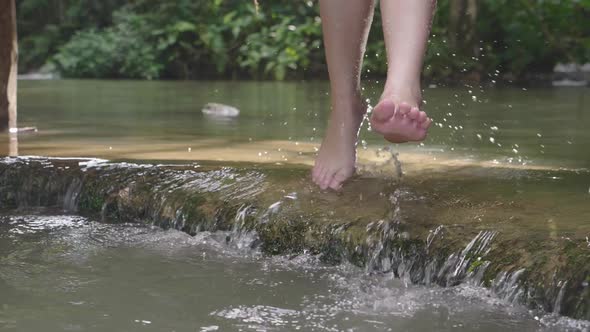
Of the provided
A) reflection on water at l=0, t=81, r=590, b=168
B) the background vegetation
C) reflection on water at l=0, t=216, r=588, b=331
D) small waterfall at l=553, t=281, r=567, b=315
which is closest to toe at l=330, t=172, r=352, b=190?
reflection on water at l=0, t=216, r=588, b=331

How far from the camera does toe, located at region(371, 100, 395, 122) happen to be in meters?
2.12

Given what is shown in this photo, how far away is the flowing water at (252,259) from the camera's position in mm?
1892

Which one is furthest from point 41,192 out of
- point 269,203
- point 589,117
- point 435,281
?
point 589,117

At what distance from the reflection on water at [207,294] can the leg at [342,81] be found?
1.35ft

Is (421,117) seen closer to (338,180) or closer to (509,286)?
(509,286)

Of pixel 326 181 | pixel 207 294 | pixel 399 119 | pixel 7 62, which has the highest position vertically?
pixel 7 62

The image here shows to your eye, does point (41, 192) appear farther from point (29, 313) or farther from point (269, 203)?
point (29, 313)

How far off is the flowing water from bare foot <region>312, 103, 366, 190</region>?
22cm

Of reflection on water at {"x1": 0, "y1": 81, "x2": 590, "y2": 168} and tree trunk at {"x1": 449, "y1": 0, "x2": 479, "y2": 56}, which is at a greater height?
tree trunk at {"x1": 449, "y1": 0, "x2": 479, "y2": 56}

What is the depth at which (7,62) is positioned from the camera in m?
4.62

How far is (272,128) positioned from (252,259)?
273cm

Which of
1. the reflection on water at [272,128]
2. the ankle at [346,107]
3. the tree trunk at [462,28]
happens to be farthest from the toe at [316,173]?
the tree trunk at [462,28]

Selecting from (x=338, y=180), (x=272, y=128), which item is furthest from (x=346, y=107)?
(x=272, y=128)

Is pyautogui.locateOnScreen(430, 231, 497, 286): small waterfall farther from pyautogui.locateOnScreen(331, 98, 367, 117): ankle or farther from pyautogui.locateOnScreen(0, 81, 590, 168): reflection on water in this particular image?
pyautogui.locateOnScreen(0, 81, 590, 168): reflection on water
